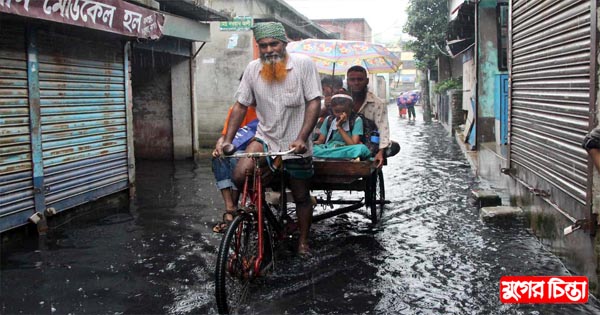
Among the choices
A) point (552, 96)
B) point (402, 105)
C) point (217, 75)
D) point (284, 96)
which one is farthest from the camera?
point (402, 105)

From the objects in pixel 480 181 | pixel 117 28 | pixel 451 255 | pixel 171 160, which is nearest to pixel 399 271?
pixel 451 255

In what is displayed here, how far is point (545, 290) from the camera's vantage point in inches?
180

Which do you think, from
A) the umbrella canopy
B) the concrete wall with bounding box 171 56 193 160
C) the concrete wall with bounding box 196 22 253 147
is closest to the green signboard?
the concrete wall with bounding box 196 22 253 147

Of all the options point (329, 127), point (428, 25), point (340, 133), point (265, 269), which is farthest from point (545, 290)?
point (428, 25)

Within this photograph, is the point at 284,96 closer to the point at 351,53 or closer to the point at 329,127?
the point at 329,127

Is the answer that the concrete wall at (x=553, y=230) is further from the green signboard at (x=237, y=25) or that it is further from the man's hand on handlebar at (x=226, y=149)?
the green signboard at (x=237, y=25)

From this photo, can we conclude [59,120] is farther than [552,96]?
Yes

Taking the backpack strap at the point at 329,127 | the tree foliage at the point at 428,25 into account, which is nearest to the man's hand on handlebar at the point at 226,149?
A: the backpack strap at the point at 329,127

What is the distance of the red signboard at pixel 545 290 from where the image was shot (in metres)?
4.39

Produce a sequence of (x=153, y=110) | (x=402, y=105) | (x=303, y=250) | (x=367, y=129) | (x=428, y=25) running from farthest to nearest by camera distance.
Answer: (x=402, y=105) → (x=428, y=25) → (x=153, y=110) → (x=367, y=129) → (x=303, y=250)

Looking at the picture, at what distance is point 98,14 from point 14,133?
184cm

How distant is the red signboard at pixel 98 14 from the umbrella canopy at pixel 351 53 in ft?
11.3

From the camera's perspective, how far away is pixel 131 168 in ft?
29.8

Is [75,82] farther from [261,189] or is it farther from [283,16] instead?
[283,16]
